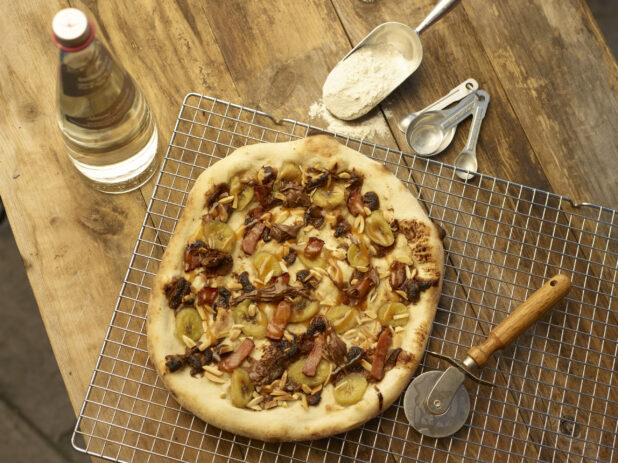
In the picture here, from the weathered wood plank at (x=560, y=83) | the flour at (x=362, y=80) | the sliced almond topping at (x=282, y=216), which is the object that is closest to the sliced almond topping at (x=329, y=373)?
the sliced almond topping at (x=282, y=216)

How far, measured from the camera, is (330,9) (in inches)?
132

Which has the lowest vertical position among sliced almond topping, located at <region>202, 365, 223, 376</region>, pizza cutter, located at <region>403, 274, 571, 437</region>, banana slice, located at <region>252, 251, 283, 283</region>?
pizza cutter, located at <region>403, 274, 571, 437</region>

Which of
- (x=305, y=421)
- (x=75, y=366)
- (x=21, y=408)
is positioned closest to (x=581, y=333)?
(x=305, y=421)

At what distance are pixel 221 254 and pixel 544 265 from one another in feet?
5.73

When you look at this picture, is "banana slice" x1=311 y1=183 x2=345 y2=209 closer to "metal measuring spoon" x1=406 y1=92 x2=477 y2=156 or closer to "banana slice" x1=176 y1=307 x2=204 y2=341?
"metal measuring spoon" x1=406 y1=92 x2=477 y2=156

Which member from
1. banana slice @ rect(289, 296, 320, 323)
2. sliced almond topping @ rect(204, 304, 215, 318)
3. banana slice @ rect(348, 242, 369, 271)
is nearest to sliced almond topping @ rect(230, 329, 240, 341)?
sliced almond topping @ rect(204, 304, 215, 318)

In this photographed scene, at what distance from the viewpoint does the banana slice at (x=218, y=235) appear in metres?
2.89

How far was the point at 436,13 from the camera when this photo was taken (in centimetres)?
334

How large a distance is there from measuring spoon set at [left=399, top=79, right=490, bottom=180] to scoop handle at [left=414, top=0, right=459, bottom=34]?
1.36ft

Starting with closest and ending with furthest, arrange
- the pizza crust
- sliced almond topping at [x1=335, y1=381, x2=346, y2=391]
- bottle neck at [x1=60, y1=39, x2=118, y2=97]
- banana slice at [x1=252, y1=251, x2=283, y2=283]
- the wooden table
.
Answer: bottle neck at [x1=60, y1=39, x2=118, y2=97] → the pizza crust → sliced almond topping at [x1=335, y1=381, x2=346, y2=391] → banana slice at [x1=252, y1=251, x2=283, y2=283] → the wooden table

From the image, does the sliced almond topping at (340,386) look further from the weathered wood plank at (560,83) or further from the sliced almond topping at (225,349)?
the weathered wood plank at (560,83)

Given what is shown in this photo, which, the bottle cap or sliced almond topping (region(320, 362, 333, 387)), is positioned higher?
the bottle cap

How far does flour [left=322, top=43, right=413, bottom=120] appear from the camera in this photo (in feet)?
10.4

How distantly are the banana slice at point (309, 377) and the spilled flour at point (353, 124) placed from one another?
1.27 meters
